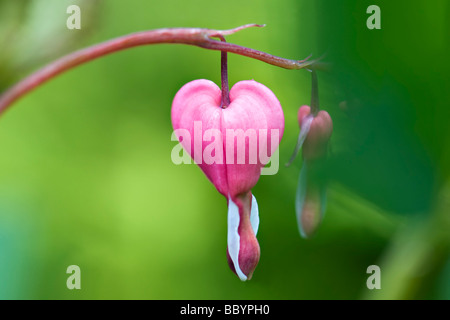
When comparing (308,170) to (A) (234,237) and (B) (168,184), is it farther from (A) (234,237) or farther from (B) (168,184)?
(B) (168,184)

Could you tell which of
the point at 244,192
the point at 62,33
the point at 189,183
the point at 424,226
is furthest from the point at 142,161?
the point at 244,192

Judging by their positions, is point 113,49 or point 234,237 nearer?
point 113,49

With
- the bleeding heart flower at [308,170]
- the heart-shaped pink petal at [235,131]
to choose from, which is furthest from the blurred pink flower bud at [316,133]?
the heart-shaped pink petal at [235,131]

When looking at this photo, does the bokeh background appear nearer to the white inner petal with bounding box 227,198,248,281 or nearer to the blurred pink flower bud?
the blurred pink flower bud

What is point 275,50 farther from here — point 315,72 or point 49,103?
point 49,103

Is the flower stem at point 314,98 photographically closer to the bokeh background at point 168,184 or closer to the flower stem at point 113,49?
the bokeh background at point 168,184

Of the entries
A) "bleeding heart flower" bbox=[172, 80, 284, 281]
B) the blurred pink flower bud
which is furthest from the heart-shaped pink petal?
the blurred pink flower bud

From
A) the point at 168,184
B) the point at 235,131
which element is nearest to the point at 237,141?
the point at 235,131
